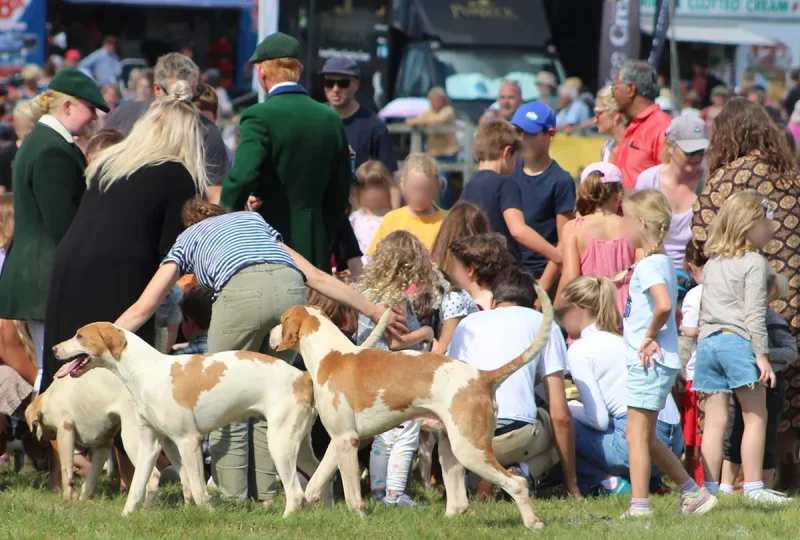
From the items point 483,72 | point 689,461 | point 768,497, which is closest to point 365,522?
point 768,497

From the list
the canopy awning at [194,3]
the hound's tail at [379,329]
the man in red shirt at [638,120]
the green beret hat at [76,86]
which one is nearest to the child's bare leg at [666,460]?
the hound's tail at [379,329]

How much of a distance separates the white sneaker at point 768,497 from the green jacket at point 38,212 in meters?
3.84

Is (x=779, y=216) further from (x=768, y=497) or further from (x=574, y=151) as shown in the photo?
(x=574, y=151)

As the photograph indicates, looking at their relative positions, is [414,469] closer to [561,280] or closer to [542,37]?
[561,280]

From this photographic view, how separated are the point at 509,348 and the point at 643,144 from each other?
275 centimetres

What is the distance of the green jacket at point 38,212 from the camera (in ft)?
20.2

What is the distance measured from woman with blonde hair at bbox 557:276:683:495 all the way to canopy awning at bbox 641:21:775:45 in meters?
18.7

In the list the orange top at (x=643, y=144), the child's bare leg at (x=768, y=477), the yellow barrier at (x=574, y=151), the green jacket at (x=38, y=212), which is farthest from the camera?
the yellow barrier at (x=574, y=151)

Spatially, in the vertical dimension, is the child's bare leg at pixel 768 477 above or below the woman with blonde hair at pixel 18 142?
below

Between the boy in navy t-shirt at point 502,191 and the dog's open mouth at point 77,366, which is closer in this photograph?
the dog's open mouth at point 77,366

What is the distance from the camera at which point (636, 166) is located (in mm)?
8336

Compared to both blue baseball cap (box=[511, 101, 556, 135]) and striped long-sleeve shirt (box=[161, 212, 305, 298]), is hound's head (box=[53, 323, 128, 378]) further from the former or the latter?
blue baseball cap (box=[511, 101, 556, 135])

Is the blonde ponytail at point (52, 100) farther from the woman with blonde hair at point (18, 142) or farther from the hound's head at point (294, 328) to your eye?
the woman with blonde hair at point (18, 142)

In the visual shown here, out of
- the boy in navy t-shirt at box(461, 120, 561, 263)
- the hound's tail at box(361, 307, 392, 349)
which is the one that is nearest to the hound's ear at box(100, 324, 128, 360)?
the hound's tail at box(361, 307, 392, 349)
